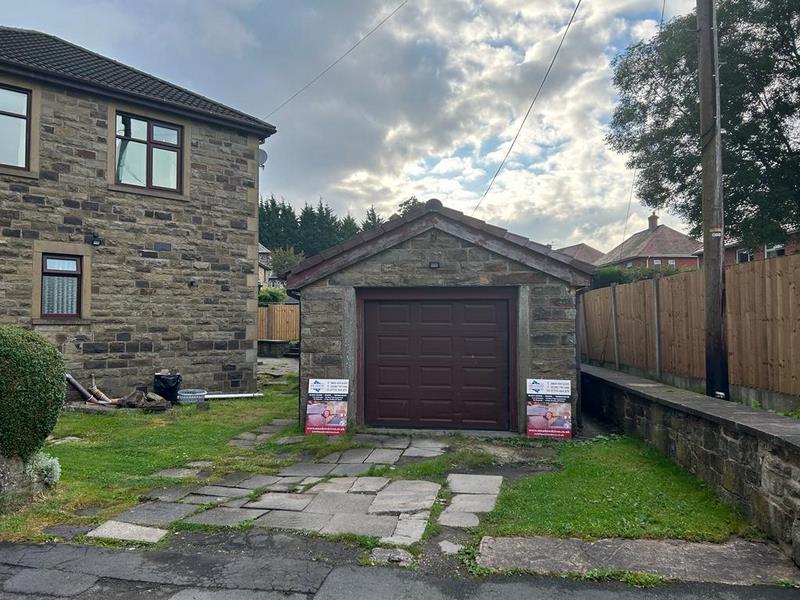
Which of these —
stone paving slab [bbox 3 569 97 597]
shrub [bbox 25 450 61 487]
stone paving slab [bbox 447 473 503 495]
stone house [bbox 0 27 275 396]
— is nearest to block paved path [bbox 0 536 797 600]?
stone paving slab [bbox 3 569 97 597]

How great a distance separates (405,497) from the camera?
17.8 feet

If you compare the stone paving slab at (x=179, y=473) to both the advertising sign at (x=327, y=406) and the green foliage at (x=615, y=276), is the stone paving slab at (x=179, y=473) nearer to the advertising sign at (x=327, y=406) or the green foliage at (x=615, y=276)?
the advertising sign at (x=327, y=406)

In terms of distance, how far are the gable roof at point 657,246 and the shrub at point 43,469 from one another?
41233 millimetres

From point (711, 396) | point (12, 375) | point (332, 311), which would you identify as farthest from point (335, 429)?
point (711, 396)

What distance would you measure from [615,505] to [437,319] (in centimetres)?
431

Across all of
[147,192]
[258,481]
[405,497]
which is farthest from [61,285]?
[405,497]

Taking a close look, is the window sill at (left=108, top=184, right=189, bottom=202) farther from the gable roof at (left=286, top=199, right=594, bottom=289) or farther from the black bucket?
the gable roof at (left=286, top=199, right=594, bottom=289)

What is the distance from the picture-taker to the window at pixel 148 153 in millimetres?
12289

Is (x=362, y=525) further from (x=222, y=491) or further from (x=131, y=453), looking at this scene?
(x=131, y=453)

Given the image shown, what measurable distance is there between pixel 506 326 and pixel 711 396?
303cm

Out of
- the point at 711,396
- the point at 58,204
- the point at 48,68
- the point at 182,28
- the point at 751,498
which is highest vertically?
the point at 182,28

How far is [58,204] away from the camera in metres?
11.3

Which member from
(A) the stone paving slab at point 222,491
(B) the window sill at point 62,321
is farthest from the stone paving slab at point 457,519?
(B) the window sill at point 62,321

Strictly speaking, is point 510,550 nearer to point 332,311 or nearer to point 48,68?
point 332,311
